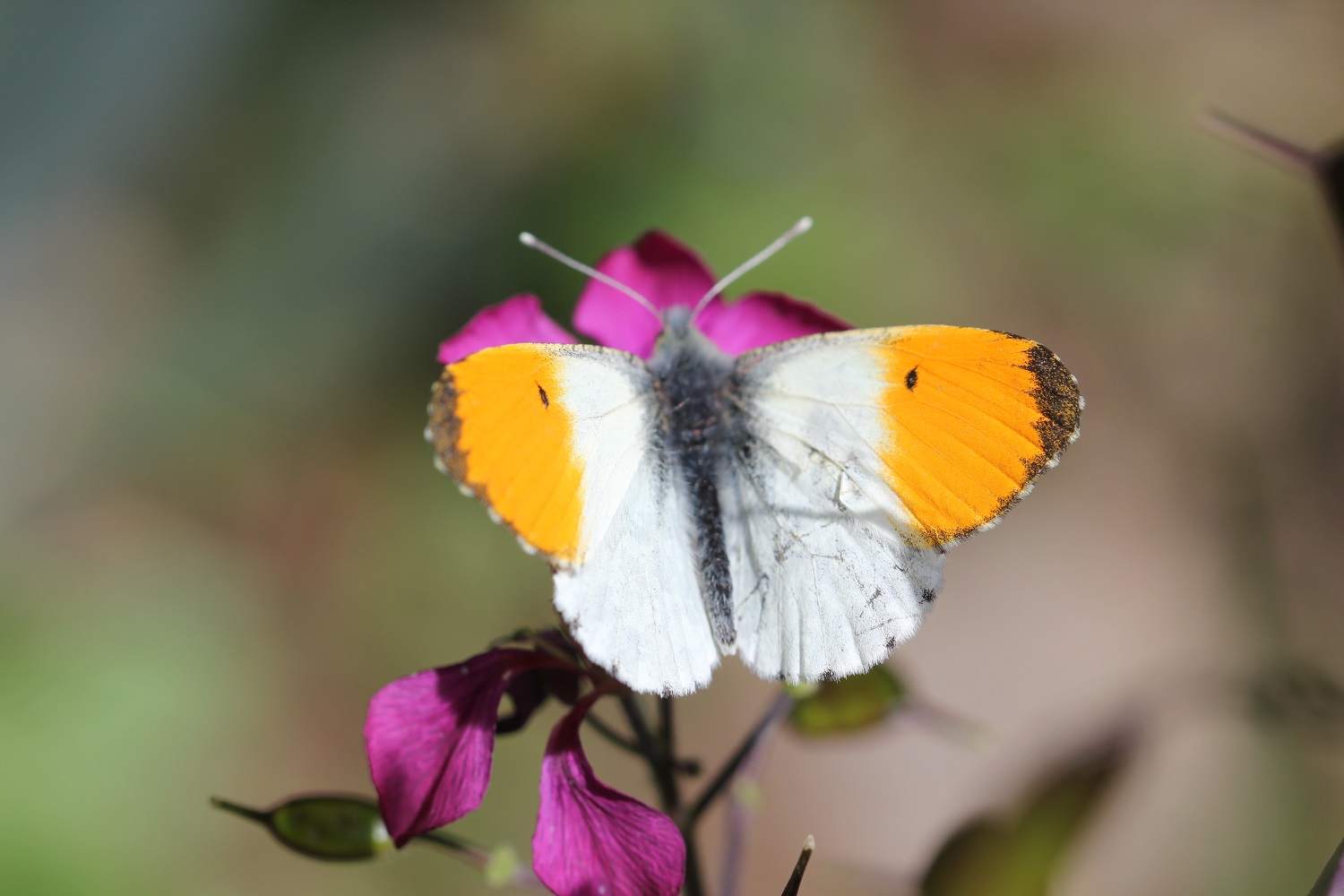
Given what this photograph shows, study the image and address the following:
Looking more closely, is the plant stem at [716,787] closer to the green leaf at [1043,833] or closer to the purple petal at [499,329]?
the green leaf at [1043,833]

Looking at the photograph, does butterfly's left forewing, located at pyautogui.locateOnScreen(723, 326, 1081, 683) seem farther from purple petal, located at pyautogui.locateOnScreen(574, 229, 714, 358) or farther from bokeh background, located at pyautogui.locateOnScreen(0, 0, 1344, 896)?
bokeh background, located at pyautogui.locateOnScreen(0, 0, 1344, 896)

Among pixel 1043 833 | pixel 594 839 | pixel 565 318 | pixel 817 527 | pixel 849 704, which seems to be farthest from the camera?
Answer: pixel 565 318

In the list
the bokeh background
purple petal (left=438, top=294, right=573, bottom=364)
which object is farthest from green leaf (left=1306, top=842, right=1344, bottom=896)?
the bokeh background

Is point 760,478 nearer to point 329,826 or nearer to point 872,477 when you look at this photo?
point 872,477

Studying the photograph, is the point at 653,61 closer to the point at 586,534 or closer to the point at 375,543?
the point at 375,543

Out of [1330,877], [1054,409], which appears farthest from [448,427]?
[1330,877]

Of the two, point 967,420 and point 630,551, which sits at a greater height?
point 967,420

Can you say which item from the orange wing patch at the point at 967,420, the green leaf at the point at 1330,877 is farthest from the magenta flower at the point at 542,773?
the green leaf at the point at 1330,877
